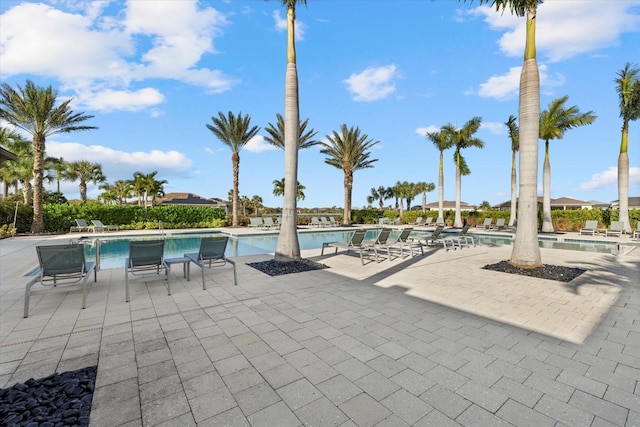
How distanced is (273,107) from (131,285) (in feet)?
65.1

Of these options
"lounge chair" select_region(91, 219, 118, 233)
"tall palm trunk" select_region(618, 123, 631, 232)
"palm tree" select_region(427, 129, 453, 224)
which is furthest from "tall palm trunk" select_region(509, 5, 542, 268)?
"lounge chair" select_region(91, 219, 118, 233)

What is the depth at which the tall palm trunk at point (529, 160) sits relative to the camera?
7293 mm

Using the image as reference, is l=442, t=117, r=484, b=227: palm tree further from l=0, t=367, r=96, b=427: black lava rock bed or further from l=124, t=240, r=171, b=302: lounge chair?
l=0, t=367, r=96, b=427: black lava rock bed

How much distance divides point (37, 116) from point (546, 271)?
25540 mm

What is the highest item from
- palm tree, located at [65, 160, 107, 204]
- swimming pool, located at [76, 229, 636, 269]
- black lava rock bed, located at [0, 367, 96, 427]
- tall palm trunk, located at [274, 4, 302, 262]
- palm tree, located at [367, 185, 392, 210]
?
palm tree, located at [65, 160, 107, 204]

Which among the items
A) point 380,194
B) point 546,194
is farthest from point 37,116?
point 380,194

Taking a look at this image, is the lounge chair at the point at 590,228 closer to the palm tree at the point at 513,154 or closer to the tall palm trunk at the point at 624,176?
the tall palm trunk at the point at 624,176

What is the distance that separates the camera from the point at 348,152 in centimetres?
2631

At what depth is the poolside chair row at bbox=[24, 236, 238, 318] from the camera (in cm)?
457

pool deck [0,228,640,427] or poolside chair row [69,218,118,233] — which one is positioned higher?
poolside chair row [69,218,118,233]

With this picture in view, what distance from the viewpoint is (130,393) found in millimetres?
2406

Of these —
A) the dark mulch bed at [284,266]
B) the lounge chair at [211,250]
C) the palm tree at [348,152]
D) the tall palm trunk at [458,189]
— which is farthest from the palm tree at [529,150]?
the tall palm trunk at [458,189]

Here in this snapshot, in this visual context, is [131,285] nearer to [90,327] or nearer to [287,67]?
[90,327]

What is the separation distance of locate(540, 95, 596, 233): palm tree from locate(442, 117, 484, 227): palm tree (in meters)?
4.86
